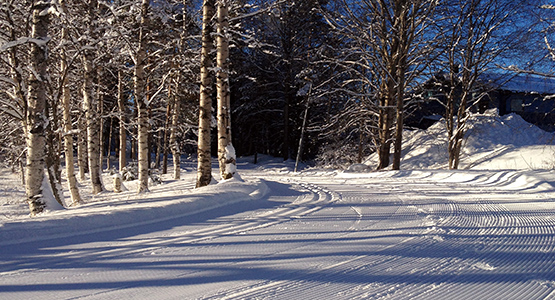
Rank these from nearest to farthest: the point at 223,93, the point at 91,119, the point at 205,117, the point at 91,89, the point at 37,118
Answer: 1. the point at 37,118
2. the point at 205,117
3. the point at 223,93
4. the point at 91,119
5. the point at 91,89

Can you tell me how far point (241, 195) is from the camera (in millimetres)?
6969

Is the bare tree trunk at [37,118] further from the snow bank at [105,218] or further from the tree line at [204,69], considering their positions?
the snow bank at [105,218]

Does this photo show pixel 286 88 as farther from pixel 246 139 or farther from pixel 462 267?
pixel 462 267

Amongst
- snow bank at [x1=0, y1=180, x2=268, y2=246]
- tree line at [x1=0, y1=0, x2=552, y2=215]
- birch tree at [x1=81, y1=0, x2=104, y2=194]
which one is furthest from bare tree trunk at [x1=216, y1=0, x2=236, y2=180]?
birch tree at [x1=81, y1=0, x2=104, y2=194]

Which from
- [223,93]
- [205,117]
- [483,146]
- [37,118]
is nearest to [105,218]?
[37,118]

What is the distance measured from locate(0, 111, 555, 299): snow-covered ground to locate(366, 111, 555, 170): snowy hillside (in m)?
16.9

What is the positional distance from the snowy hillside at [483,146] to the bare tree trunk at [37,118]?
21403 mm

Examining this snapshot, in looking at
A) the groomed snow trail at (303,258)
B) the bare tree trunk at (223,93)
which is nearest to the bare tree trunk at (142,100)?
the bare tree trunk at (223,93)

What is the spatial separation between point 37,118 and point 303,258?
20.0ft

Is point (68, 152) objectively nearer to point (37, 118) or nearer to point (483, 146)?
point (37, 118)

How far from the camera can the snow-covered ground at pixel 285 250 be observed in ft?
9.26

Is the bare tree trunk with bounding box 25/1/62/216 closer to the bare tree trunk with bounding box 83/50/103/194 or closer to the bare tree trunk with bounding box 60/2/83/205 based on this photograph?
the bare tree trunk with bounding box 83/50/103/194

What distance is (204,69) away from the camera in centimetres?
909

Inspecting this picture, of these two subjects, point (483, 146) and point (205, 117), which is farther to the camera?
point (483, 146)
